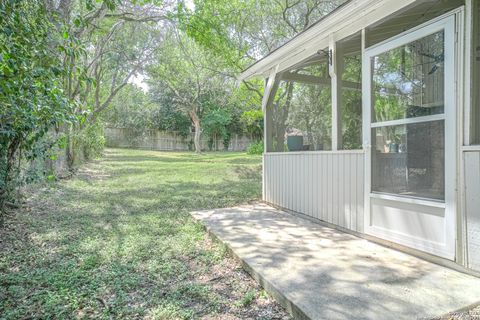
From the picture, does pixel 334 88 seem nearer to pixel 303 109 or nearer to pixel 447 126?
pixel 303 109

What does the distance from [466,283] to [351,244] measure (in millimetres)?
979

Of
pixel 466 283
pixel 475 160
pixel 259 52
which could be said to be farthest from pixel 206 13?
pixel 466 283

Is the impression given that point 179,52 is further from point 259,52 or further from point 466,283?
point 466,283

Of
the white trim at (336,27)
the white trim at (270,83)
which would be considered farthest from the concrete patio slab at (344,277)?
the white trim at (270,83)

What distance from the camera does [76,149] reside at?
350 inches

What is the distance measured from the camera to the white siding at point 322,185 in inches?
123

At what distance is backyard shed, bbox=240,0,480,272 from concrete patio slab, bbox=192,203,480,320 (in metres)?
0.25

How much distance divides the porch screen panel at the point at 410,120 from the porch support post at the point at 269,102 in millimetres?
1974

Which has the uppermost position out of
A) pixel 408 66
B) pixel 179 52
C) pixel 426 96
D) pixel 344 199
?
pixel 179 52

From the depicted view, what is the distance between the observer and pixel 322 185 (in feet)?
11.9

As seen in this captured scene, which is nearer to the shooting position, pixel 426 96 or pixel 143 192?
pixel 426 96

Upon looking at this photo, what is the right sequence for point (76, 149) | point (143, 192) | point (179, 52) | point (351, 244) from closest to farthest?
point (351, 244) < point (143, 192) < point (76, 149) < point (179, 52)

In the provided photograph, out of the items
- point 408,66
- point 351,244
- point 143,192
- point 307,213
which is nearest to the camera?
point 408,66

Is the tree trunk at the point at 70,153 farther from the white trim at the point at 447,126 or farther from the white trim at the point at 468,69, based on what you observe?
the white trim at the point at 468,69
